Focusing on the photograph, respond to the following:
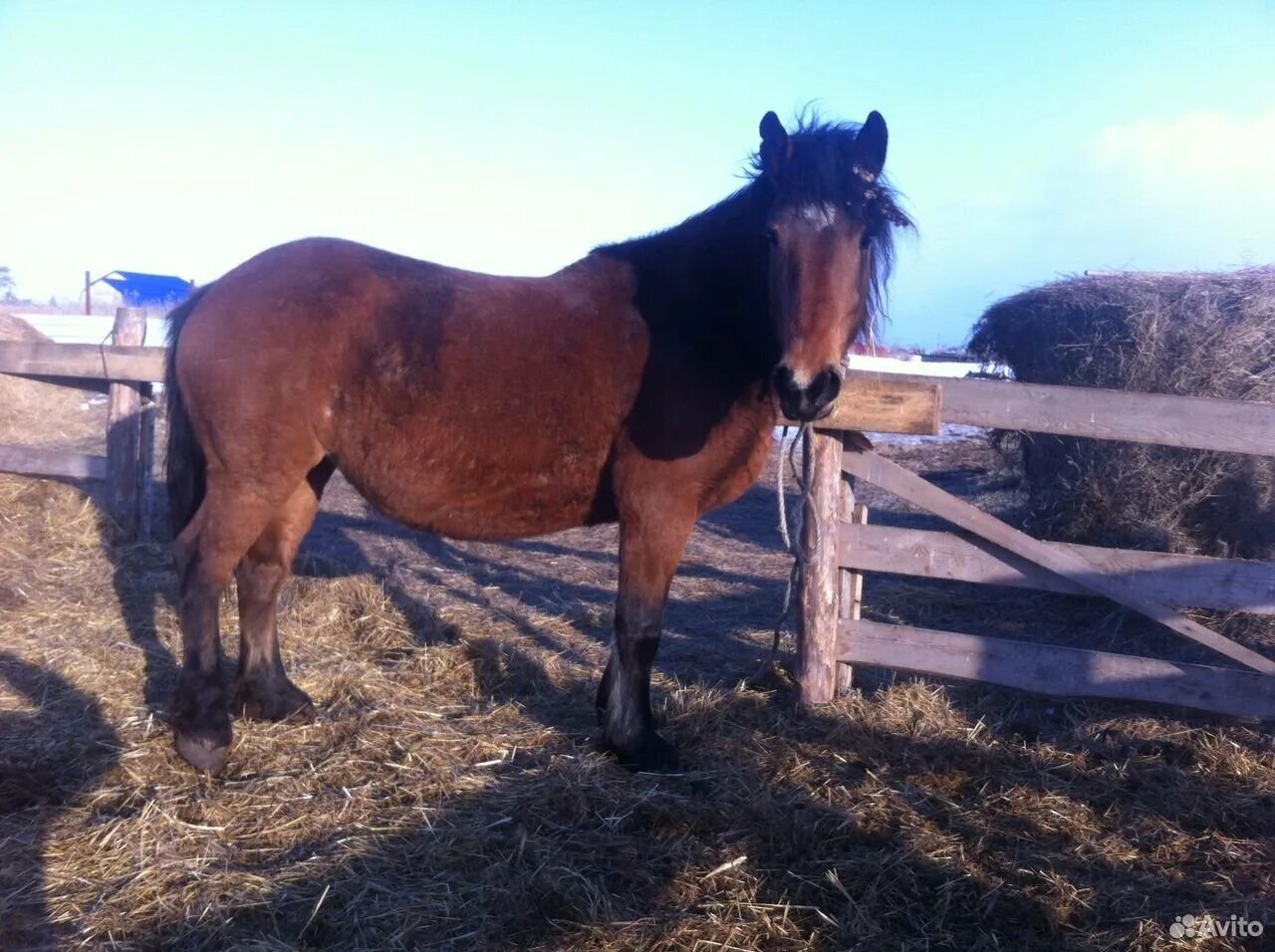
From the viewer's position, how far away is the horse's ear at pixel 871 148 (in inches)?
144

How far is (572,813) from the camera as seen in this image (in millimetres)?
3490

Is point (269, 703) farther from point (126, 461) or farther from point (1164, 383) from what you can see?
point (1164, 383)

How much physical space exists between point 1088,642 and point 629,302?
415 cm

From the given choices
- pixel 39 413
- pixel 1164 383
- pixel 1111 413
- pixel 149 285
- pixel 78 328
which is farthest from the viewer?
pixel 149 285

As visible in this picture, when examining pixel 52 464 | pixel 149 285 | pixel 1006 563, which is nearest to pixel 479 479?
pixel 1006 563

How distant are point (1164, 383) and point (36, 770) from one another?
742 cm

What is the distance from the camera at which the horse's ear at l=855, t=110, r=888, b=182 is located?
12.0 ft

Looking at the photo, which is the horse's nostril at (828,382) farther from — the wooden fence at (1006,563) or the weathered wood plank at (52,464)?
the weathered wood plank at (52,464)

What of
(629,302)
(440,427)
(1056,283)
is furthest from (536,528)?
(1056,283)

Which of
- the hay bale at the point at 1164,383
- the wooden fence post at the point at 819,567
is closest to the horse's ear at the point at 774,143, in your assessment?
the wooden fence post at the point at 819,567

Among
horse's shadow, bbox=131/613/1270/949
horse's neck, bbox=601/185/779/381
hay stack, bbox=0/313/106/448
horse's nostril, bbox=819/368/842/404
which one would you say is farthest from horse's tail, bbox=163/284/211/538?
hay stack, bbox=0/313/106/448

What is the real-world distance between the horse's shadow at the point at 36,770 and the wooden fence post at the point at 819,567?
10.7ft

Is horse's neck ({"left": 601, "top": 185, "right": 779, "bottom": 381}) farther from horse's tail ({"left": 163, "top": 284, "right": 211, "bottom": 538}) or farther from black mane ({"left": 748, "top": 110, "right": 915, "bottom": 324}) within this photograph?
horse's tail ({"left": 163, "top": 284, "right": 211, "bottom": 538})

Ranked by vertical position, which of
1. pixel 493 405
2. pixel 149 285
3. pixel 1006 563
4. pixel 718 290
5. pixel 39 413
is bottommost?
pixel 1006 563
